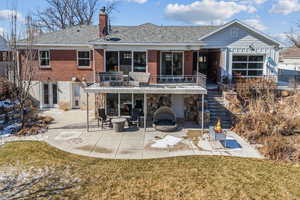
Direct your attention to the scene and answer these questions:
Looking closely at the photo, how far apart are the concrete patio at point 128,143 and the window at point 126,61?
5116mm

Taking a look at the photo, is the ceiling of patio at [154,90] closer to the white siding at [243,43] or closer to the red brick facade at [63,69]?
the red brick facade at [63,69]

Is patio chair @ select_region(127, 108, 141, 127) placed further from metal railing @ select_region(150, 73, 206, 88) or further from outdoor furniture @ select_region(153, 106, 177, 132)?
metal railing @ select_region(150, 73, 206, 88)

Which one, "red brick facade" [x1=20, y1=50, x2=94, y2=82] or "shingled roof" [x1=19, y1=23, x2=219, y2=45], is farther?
"red brick facade" [x1=20, y1=50, x2=94, y2=82]

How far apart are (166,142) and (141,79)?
5193mm

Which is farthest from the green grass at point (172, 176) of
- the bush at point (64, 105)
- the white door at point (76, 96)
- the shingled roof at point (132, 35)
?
the shingled roof at point (132, 35)

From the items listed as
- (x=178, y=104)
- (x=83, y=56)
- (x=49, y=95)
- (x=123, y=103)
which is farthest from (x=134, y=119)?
(x=49, y=95)

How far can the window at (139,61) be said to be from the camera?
58.6 feet

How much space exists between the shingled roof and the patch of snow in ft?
25.4

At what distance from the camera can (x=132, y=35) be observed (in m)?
18.6

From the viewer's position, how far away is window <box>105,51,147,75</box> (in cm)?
1792

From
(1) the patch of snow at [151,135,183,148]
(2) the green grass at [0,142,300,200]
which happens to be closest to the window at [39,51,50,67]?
(2) the green grass at [0,142,300,200]

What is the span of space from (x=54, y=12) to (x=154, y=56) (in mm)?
29169

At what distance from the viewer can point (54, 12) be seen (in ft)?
128

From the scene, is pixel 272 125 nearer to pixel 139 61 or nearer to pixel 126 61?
pixel 139 61
